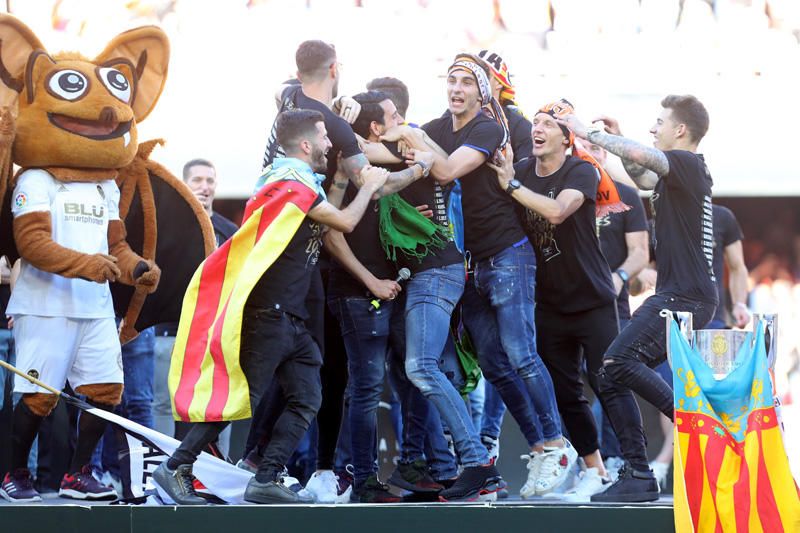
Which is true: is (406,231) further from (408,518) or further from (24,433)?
(24,433)

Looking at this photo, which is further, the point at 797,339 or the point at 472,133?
the point at 797,339

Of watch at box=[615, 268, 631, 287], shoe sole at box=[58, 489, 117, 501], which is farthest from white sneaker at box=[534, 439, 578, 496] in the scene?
shoe sole at box=[58, 489, 117, 501]

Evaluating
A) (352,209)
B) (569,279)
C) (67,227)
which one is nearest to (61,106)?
(67,227)

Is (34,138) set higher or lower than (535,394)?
higher

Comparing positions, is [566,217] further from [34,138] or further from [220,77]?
[220,77]

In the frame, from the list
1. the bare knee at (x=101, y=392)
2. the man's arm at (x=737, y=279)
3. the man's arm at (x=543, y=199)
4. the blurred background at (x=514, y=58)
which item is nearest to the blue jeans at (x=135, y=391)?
the bare knee at (x=101, y=392)

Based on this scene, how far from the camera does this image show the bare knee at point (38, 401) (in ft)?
17.1

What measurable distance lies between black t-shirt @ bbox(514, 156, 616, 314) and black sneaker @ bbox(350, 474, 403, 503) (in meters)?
1.09

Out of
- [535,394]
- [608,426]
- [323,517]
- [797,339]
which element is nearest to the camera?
[323,517]

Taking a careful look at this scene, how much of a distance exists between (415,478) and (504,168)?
4.68ft

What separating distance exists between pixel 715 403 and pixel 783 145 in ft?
21.1

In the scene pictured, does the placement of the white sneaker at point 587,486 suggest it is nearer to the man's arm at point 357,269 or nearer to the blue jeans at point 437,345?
the blue jeans at point 437,345

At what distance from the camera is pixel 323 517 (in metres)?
4.79

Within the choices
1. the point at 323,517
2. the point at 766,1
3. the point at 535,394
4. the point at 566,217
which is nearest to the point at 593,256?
the point at 566,217
